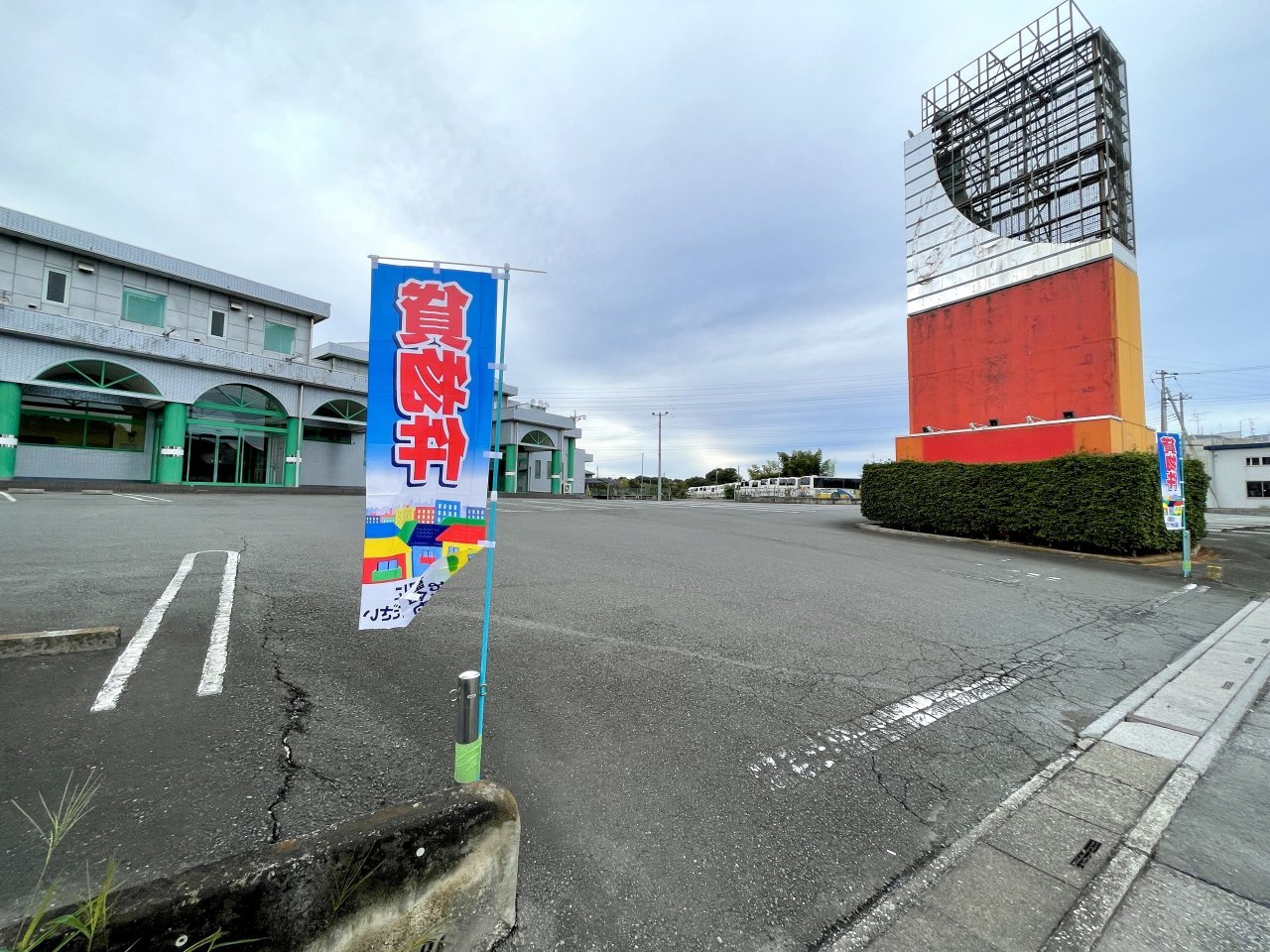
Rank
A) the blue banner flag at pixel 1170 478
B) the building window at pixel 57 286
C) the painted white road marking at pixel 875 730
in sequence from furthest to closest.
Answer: the building window at pixel 57 286 < the blue banner flag at pixel 1170 478 < the painted white road marking at pixel 875 730

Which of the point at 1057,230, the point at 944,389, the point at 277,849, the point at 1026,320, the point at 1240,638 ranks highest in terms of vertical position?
the point at 1057,230

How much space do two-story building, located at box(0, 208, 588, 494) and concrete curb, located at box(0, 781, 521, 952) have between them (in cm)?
2405

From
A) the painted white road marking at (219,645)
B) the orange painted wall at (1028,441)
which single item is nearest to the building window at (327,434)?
the painted white road marking at (219,645)

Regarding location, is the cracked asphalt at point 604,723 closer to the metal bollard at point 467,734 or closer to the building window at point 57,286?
the metal bollard at point 467,734

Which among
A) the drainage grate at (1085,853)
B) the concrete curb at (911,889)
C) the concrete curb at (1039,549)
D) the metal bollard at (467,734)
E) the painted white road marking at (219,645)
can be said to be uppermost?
the metal bollard at (467,734)

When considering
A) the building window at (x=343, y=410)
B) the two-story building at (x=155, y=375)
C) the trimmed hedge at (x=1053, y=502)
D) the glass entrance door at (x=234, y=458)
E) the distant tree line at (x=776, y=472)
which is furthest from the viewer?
the distant tree line at (x=776, y=472)

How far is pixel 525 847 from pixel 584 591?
4.26 metres

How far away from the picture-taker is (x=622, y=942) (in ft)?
5.63

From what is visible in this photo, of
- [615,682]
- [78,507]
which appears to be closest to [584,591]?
[615,682]

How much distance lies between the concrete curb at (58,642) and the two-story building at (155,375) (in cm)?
2089

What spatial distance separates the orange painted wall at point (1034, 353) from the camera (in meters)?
14.8

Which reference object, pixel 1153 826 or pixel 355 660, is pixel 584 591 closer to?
pixel 355 660

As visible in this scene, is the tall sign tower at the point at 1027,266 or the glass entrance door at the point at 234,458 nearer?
the tall sign tower at the point at 1027,266

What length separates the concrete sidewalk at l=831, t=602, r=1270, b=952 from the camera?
1828mm
